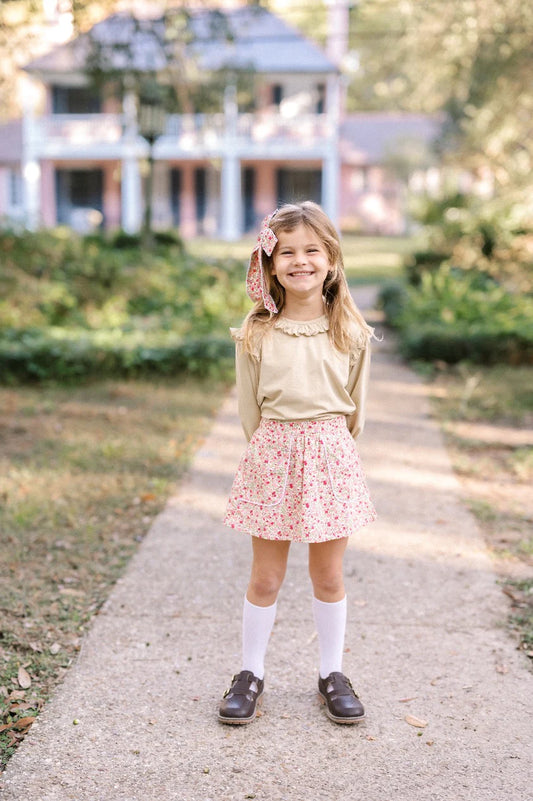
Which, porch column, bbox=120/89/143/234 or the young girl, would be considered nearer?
the young girl

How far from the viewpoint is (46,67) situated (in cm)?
2917

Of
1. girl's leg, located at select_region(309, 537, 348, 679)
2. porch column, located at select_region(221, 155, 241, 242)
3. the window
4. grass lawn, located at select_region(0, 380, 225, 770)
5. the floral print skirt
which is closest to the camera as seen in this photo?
the floral print skirt

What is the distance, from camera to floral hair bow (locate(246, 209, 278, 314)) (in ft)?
9.24

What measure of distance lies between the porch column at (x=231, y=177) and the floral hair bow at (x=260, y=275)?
26.8 meters

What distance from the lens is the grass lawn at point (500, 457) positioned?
4173 mm

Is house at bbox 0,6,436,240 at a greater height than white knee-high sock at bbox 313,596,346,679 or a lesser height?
lesser

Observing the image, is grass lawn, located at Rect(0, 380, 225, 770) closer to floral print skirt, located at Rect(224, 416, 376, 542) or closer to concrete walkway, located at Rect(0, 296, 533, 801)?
concrete walkway, located at Rect(0, 296, 533, 801)

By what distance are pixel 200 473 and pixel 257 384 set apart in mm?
2851

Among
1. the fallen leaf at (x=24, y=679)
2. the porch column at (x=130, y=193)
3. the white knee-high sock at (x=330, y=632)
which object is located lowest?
the porch column at (x=130, y=193)

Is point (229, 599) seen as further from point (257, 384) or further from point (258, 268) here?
point (258, 268)

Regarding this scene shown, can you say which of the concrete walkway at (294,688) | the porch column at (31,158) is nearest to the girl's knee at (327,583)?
the concrete walkway at (294,688)

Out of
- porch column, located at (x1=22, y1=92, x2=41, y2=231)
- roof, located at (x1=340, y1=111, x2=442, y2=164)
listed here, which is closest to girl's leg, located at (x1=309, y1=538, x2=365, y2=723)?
porch column, located at (x1=22, y1=92, x2=41, y2=231)

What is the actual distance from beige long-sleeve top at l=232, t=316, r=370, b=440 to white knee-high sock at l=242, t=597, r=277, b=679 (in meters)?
0.60

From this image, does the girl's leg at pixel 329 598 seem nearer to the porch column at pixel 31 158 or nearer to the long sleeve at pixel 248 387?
the long sleeve at pixel 248 387
